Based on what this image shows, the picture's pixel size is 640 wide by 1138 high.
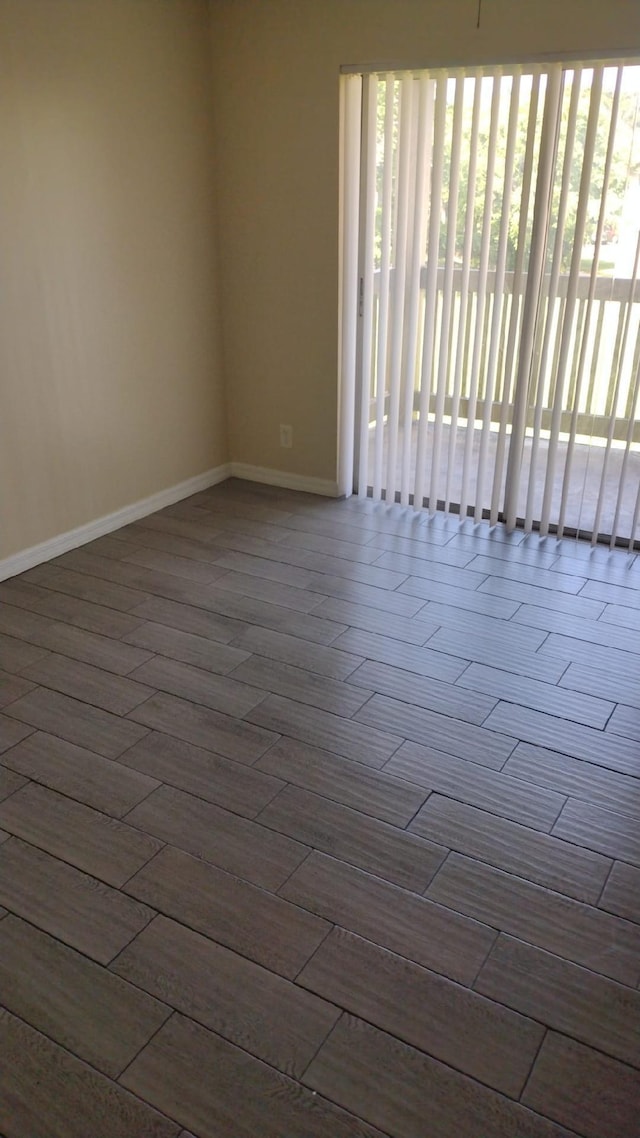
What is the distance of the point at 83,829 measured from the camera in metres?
2.14

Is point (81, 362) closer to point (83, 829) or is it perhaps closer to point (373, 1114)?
point (83, 829)

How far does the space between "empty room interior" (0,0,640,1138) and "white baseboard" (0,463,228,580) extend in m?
0.02

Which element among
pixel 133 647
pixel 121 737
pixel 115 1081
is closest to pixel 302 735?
pixel 121 737

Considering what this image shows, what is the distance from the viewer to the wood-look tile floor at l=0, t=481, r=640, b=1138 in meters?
1.55

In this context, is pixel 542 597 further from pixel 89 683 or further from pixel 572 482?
pixel 89 683

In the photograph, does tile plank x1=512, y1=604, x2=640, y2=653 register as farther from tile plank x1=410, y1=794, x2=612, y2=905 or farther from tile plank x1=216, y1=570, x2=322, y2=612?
tile plank x1=410, y1=794, x2=612, y2=905

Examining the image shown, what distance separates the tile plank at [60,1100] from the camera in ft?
4.84

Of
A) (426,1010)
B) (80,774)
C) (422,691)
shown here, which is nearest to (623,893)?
(426,1010)

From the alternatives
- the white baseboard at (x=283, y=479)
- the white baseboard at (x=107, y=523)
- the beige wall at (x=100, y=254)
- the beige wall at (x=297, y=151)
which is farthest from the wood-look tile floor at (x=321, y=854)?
the beige wall at (x=297, y=151)

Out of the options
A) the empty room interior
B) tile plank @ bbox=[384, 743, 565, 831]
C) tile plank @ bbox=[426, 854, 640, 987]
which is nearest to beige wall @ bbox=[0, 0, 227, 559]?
the empty room interior

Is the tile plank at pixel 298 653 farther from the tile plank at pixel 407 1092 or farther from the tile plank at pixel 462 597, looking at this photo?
the tile plank at pixel 407 1092

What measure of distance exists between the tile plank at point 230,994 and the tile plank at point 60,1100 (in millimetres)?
191

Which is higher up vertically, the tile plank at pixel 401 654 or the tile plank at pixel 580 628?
the tile plank at pixel 580 628

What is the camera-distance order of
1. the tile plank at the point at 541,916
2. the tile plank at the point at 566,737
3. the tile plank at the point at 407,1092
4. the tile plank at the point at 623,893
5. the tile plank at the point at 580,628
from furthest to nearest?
the tile plank at the point at 580,628 → the tile plank at the point at 566,737 → the tile plank at the point at 623,893 → the tile plank at the point at 541,916 → the tile plank at the point at 407,1092
